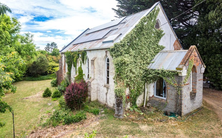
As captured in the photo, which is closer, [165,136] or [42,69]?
[165,136]

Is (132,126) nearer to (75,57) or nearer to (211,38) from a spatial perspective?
(75,57)

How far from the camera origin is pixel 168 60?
12336mm

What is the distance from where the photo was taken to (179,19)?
2342cm

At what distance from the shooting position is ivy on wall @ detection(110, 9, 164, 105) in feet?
38.2

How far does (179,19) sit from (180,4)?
2.42 meters

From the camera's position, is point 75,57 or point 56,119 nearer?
point 56,119

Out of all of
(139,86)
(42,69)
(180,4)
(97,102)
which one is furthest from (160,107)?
(42,69)

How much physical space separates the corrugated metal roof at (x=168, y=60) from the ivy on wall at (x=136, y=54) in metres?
0.54

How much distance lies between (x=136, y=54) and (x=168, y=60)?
9.28 ft

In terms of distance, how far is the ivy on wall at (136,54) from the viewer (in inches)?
458

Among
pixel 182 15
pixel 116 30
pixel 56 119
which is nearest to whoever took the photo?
pixel 56 119

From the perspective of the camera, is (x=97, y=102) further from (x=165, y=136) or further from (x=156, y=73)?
(x=165, y=136)

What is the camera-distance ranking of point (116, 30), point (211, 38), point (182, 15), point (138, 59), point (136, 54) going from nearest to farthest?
point (136, 54), point (138, 59), point (116, 30), point (211, 38), point (182, 15)

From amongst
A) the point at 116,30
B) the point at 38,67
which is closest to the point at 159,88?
the point at 116,30
